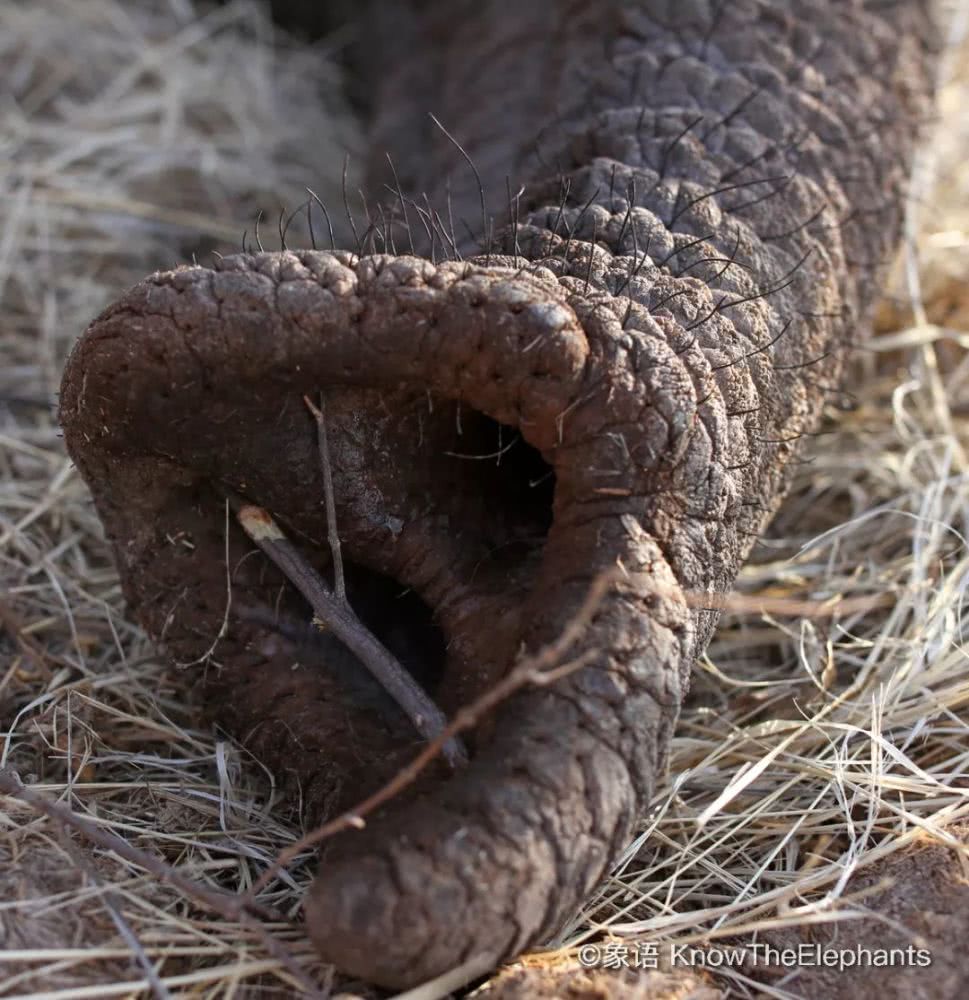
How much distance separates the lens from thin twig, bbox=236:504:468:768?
6.31ft

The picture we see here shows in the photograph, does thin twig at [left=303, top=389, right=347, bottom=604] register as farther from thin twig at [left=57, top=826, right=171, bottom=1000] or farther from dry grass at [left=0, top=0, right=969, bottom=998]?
thin twig at [left=57, top=826, right=171, bottom=1000]

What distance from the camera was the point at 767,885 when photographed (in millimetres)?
2174

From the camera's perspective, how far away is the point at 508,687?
169cm

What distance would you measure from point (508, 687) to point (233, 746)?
813 mm

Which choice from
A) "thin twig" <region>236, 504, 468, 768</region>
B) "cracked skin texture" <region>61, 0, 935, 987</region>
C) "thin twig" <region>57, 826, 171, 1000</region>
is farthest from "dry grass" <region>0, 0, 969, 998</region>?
"thin twig" <region>236, 504, 468, 768</region>

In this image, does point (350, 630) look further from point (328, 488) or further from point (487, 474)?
point (487, 474)

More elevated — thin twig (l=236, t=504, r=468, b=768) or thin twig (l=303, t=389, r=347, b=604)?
thin twig (l=303, t=389, r=347, b=604)

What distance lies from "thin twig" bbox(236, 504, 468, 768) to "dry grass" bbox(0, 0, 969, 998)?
0.36 meters

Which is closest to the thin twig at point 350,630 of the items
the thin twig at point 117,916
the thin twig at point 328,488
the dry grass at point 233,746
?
the thin twig at point 328,488

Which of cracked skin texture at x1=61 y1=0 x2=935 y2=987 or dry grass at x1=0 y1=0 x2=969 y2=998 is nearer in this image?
cracked skin texture at x1=61 y1=0 x2=935 y2=987

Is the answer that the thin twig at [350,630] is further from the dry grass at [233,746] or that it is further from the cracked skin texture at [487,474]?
the dry grass at [233,746]

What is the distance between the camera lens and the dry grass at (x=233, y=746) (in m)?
1.93

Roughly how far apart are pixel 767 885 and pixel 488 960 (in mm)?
668

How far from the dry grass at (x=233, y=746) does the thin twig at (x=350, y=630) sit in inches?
14.1
